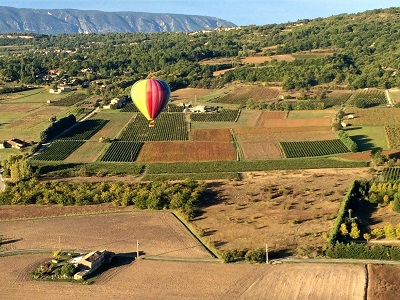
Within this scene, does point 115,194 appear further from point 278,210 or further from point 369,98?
point 369,98

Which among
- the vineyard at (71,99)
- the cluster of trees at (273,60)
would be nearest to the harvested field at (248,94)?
the cluster of trees at (273,60)

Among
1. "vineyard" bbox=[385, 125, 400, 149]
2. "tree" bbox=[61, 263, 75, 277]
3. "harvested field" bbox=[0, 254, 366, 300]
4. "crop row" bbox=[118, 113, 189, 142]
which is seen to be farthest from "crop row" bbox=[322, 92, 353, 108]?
"tree" bbox=[61, 263, 75, 277]

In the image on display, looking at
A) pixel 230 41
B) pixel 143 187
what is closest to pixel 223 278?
pixel 143 187

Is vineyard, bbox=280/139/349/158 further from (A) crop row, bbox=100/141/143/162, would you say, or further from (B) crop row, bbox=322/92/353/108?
(B) crop row, bbox=322/92/353/108

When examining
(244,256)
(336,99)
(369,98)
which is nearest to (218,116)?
(336,99)

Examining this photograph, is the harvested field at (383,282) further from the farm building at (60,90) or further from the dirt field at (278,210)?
the farm building at (60,90)

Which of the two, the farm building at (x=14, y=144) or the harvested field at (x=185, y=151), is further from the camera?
the farm building at (x=14, y=144)
